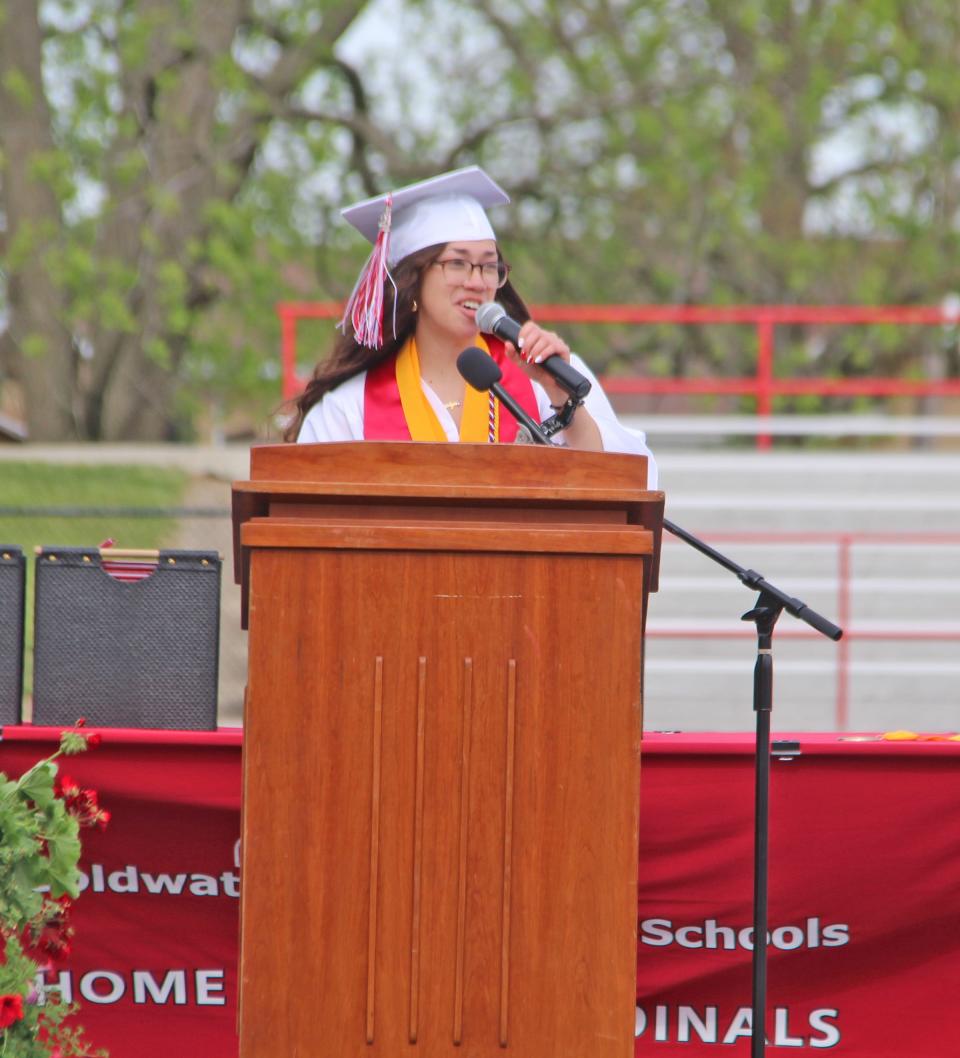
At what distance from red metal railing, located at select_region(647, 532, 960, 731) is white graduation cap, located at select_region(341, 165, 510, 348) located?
5.52 meters

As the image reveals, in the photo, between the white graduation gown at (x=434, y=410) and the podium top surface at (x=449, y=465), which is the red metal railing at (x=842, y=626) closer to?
the white graduation gown at (x=434, y=410)

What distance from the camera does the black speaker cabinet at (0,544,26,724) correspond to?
364cm

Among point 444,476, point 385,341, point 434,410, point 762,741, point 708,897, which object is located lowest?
point 708,897

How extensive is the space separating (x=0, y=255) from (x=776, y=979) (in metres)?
11.5

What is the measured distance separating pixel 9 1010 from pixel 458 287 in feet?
5.95

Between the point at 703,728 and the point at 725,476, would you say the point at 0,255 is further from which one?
the point at 703,728

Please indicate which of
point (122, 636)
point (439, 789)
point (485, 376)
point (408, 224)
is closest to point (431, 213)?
point (408, 224)

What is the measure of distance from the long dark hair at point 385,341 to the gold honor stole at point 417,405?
34 mm

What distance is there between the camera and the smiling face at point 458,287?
12.3ft

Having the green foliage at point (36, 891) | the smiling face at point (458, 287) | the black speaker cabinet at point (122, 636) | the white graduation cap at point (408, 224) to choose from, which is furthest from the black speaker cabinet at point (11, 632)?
the smiling face at point (458, 287)

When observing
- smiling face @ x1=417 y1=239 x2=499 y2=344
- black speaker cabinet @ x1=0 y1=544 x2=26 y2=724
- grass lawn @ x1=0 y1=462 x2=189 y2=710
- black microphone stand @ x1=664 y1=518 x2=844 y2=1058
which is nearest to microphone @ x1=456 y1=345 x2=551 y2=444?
black microphone stand @ x1=664 y1=518 x2=844 y2=1058

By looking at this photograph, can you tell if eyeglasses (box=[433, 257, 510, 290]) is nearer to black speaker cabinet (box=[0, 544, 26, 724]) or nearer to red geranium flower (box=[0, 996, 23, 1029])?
black speaker cabinet (box=[0, 544, 26, 724])

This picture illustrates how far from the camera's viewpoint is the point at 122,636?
3650mm

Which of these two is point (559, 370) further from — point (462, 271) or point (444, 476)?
point (462, 271)
